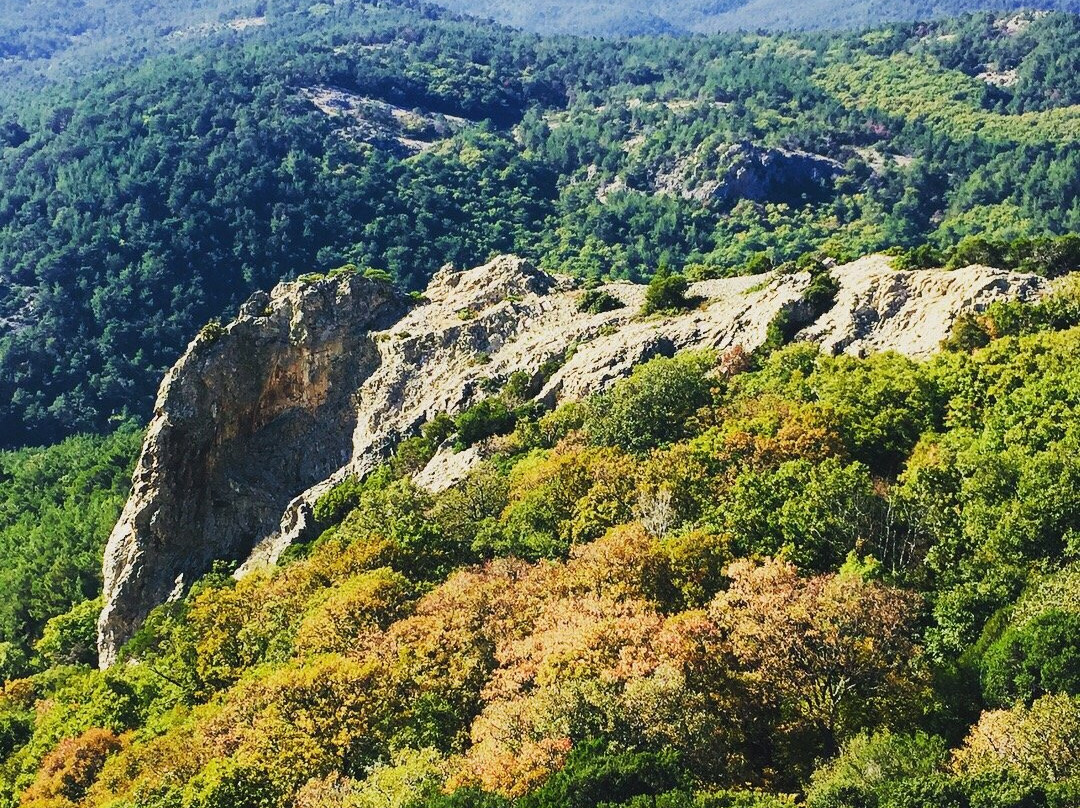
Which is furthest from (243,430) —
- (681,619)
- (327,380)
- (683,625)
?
(683,625)

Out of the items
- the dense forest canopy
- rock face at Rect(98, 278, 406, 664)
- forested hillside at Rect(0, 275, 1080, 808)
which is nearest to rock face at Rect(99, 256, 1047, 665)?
rock face at Rect(98, 278, 406, 664)

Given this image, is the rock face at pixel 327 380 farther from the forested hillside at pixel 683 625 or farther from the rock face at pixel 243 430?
the forested hillside at pixel 683 625

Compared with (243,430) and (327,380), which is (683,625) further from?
(243,430)

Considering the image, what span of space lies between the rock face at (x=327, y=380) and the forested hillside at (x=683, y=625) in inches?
361

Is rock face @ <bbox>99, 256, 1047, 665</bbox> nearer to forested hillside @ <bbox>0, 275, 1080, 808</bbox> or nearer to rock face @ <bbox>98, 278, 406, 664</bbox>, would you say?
rock face @ <bbox>98, 278, 406, 664</bbox>

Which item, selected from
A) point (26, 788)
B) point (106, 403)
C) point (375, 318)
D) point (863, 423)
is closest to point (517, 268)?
point (375, 318)

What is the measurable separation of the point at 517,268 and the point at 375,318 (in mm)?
12523

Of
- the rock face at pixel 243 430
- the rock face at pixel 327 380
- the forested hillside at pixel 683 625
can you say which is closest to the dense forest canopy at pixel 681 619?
the forested hillside at pixel 683 625

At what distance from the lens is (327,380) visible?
9131cm

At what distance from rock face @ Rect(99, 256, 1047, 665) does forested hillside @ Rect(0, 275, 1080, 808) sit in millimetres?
9176

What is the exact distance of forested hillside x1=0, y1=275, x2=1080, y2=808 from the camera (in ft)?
108

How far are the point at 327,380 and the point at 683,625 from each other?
58.8m

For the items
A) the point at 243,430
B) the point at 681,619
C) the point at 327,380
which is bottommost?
the point at 243,430

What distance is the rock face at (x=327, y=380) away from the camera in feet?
257
